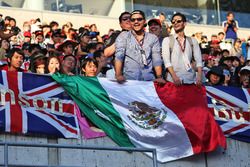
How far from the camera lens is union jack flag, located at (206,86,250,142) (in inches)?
501

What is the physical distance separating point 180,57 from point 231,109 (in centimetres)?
131

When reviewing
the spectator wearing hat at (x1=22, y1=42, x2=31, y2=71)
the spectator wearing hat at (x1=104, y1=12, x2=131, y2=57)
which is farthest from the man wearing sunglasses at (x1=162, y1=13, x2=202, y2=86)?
the spectator wearing hat at (x1=22, y1=42, x2=31, y2=71)

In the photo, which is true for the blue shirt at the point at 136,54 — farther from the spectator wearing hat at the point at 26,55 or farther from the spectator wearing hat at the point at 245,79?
the spectator wearing hat at the point at 245,79

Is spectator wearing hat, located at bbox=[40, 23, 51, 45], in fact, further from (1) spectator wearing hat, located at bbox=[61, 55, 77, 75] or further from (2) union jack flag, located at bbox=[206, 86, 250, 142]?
(2) union jack flag, located at bbox=[206, 86, 250, 142]

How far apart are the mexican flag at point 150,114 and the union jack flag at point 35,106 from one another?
0.19 m

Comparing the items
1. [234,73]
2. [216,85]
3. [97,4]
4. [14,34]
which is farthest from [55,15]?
[216,85]

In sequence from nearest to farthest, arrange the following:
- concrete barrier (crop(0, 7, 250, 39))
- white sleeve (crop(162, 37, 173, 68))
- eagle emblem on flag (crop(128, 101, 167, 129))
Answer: eagle emblem on flag (crop(128, 101, 167, 129)), white sleeve (crop(162, 37, 173, 68)), concrete barrier (crop(0, 7, 250, 39))

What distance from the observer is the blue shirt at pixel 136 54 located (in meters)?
12.0

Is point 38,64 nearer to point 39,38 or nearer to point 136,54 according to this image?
point 136,54

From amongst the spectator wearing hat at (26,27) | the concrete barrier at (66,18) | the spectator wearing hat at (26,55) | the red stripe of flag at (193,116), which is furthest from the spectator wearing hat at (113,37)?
the concrete barrier at (66,18)

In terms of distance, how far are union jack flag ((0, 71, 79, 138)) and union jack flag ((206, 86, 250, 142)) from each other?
2.29 meters

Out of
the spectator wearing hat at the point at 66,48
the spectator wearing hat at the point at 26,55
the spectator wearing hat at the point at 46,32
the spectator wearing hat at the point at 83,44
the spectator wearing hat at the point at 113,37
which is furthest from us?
the spectator wearing hat at the point at 46,32

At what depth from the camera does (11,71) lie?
37.7 ft

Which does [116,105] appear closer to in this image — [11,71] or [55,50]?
[11,71]
